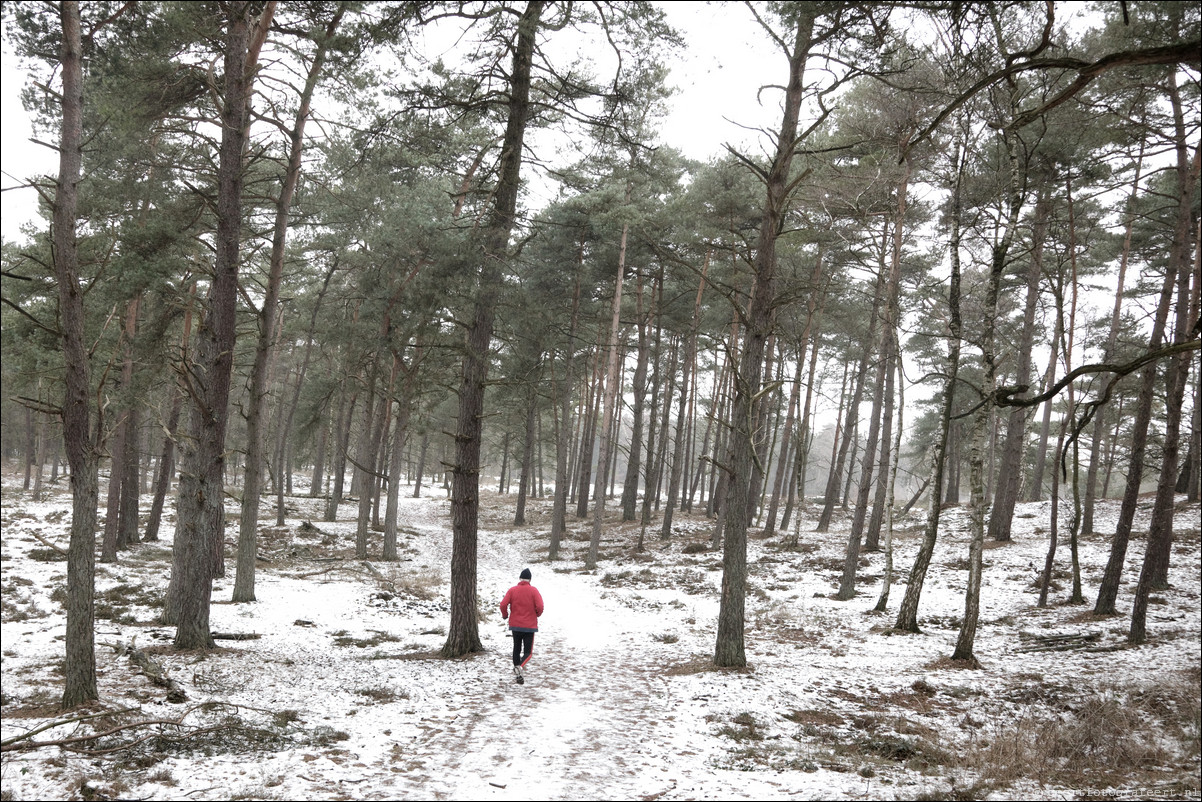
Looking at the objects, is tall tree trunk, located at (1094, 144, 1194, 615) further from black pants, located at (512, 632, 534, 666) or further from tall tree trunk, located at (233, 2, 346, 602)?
tall tree trunk, located at (233, 2, 346, 602)

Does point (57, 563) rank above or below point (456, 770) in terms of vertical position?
below

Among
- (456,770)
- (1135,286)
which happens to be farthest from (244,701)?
(1135,286)

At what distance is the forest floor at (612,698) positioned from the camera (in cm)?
545

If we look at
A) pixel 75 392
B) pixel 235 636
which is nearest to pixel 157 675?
pixel 235 636

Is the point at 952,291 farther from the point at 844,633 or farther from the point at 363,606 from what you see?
the point at 363,606

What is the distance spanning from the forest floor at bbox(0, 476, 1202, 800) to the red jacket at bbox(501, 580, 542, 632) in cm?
75

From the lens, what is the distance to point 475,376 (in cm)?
1002

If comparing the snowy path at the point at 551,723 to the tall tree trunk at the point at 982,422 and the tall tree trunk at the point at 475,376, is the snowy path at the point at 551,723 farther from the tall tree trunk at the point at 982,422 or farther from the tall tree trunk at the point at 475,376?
the tall tree trunk at the point at 982,422

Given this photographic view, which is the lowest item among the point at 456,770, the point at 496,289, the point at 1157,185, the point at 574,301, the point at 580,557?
the point at 580,557

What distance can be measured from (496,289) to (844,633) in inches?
351

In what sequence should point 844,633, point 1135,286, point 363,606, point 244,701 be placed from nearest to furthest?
point 244,701 < point 844,633 < point 363,606 < point 1135,286

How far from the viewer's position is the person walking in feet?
29.7

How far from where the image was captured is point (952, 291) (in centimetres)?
1110

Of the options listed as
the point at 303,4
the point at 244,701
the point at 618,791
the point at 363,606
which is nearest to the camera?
the point at 618,791
